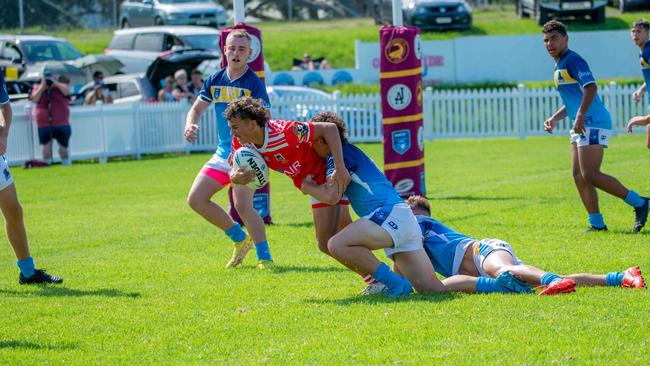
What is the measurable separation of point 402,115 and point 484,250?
697cm

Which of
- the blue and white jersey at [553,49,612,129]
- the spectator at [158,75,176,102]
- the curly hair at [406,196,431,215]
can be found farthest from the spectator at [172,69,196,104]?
the curly hair at [406,196,431,215]

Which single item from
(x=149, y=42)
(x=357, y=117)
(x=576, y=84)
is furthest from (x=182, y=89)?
(x=576, y=84)

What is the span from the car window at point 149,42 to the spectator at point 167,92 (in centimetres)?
495

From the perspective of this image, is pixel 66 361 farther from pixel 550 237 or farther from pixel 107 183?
pixel 107 183

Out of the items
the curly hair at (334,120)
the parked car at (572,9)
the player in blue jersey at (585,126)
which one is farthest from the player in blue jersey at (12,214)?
the parked car at (572,9)

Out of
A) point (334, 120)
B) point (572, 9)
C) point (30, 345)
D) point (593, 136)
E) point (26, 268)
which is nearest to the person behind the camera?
point (30, 345)

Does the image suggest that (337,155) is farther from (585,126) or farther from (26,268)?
(585,126)

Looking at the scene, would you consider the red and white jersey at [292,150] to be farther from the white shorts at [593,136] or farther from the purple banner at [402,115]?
the purple banner at [402,115]

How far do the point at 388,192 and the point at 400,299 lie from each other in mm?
745

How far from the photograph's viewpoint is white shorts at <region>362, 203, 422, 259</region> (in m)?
7.39

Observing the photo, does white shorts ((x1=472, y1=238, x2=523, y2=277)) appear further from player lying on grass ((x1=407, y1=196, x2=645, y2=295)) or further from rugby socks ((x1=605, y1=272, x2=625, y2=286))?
rugby socks ((x1=605, y1=272, x2=625, y2=286))

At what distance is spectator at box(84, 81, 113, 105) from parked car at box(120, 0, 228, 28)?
11.5 metres

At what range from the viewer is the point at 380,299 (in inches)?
297

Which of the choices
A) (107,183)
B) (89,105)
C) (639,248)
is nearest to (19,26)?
(89,105)
